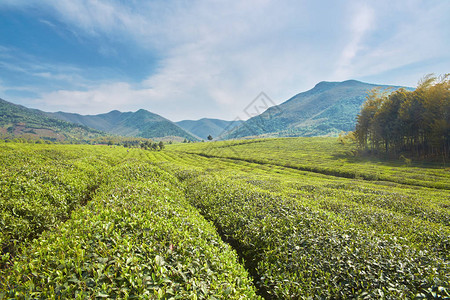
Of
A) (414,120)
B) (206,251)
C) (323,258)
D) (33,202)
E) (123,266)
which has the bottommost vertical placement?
(323,258)

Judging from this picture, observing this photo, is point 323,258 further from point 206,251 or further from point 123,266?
point 123,266

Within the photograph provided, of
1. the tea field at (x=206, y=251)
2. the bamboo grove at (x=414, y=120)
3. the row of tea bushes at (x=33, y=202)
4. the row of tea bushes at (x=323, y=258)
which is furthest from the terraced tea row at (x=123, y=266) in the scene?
the bamboo grove at (x=414, y=120)

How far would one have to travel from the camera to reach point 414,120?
49438 mm

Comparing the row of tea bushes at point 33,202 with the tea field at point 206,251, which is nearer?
the tea field at point 206,251

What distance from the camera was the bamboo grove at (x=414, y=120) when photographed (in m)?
43.2

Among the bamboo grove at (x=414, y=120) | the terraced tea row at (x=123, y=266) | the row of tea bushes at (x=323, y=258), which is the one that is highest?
the bamboo grove at (x=414, y=120)

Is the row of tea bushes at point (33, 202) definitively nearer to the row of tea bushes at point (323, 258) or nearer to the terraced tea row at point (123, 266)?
the terraced tea row at point (123, 266)

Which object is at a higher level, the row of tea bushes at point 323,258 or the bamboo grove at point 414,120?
the bamboo grove at point 414,120

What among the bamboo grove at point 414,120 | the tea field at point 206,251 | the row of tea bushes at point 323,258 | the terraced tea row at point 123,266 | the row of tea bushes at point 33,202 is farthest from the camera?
the bamboo grove at point 414,120

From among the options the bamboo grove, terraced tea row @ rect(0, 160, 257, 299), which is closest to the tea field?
terraced tea row @ rect(0, 160, 257, 299)

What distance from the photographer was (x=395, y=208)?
47.1ft

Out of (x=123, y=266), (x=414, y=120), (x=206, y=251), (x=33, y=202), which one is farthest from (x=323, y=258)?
(x=414, y=120)

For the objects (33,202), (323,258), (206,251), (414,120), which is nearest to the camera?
(206,251)

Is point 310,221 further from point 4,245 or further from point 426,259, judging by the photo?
point 4,245
